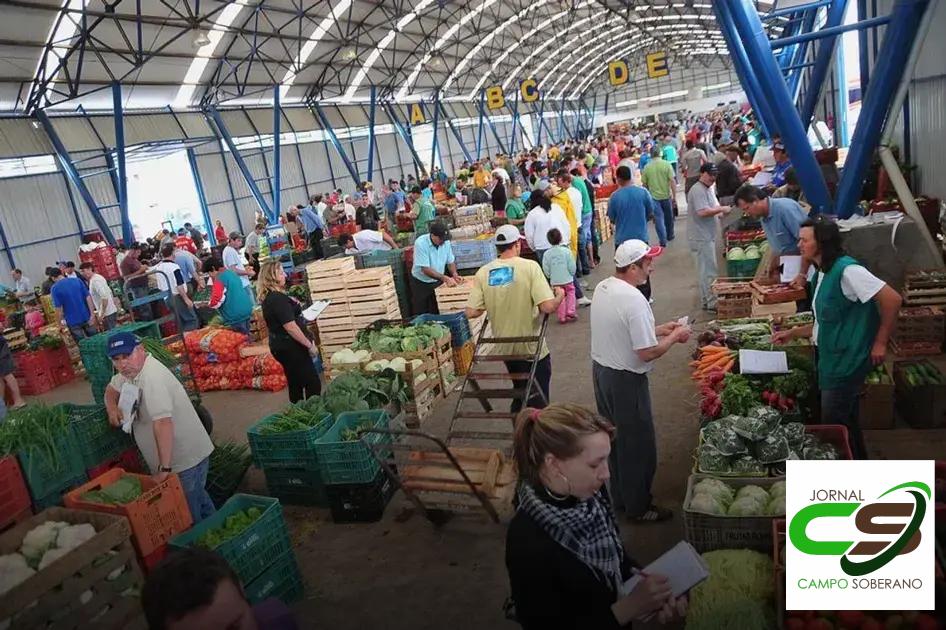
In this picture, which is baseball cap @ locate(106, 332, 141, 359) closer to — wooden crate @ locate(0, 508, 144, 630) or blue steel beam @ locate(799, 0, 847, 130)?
wooden crate @ locate(0, 508, 144, 630)

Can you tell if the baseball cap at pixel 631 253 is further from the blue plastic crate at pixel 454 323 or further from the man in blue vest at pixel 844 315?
the blue plastic crate at pixel 454 323

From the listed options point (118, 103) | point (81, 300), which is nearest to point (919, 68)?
point (81, 300)

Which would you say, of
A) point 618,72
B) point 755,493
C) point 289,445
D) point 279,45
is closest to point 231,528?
point 289,445

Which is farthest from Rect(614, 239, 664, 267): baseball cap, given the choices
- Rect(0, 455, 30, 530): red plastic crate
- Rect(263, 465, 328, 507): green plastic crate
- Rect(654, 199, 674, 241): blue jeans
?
Rect(654, 199, 674, 241): blue jeans

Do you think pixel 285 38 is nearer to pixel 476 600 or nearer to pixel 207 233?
pixel 207 233

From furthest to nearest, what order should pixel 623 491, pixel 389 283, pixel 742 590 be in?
pixel 389 283 → pixel 623 491 → pixel 742 590

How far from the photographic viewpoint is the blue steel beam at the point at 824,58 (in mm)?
10383

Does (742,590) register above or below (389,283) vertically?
below

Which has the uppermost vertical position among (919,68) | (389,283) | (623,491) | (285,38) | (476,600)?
(285,38)

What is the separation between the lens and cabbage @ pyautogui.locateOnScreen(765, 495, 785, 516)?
332 centimetres

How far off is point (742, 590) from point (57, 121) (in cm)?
2138

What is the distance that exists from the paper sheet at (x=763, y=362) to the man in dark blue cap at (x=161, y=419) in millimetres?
3955

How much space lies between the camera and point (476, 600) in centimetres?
397

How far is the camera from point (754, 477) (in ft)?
12.0
